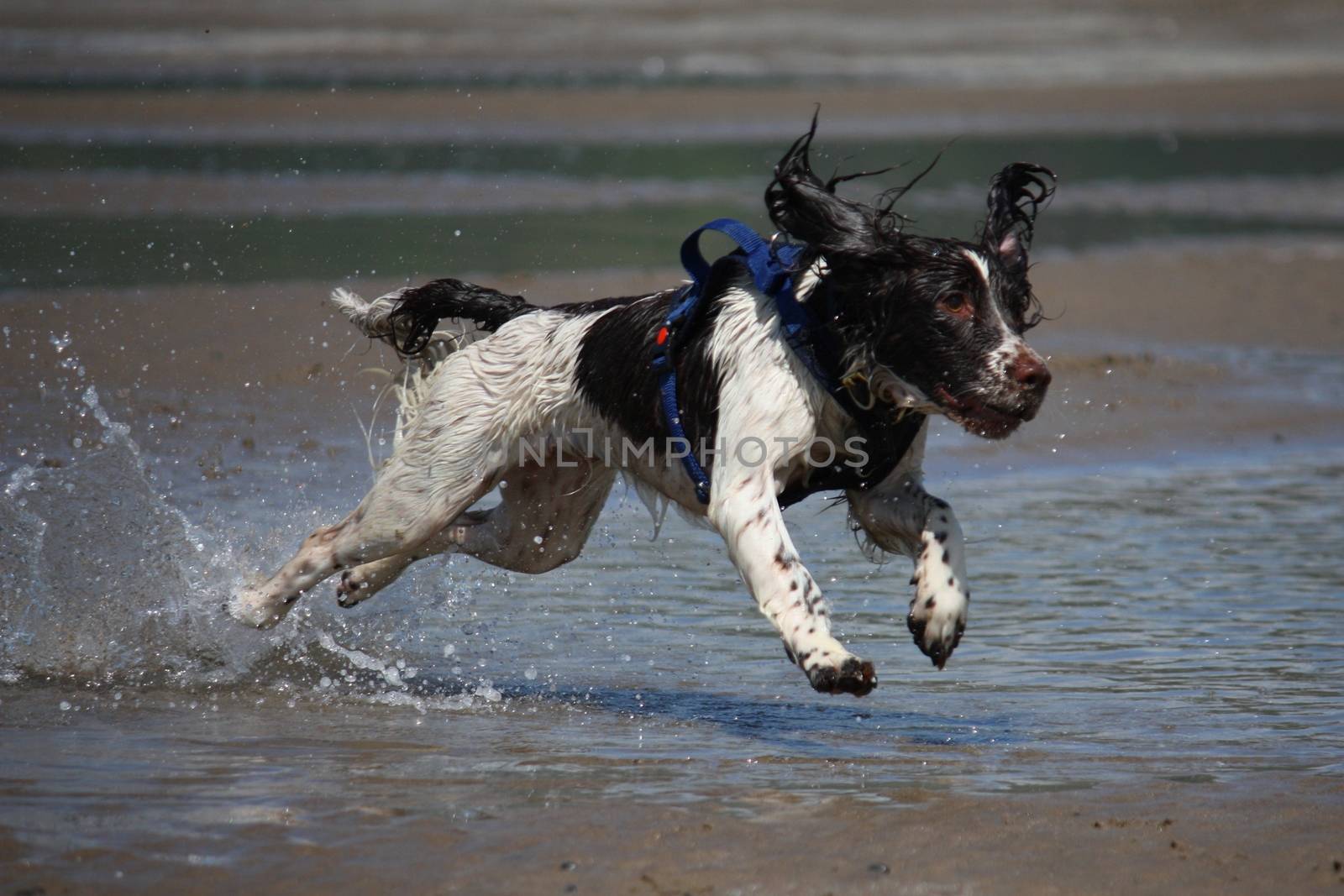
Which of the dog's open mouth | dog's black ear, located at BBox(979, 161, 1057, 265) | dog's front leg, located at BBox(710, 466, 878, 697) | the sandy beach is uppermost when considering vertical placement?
dog's black ear, located at BBox(979, 161, 1057, 265)

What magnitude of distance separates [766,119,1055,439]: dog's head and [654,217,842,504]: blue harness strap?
12cm

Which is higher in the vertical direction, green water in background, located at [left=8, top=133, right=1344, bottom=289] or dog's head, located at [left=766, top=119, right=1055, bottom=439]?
dog's head, located at [left=766, top=119, right=1055, bottom=439]

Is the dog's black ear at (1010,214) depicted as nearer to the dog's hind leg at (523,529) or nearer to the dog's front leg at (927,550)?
the dog's front leg at (927,550)

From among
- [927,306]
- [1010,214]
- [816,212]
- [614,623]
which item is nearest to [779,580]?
[927,306]

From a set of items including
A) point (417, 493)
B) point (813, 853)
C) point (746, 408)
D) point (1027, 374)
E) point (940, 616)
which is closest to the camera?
point (813, 853)

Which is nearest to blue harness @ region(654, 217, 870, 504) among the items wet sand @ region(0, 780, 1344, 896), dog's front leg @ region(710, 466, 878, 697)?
dog's front leg @ region(710, 466, 878, 697)

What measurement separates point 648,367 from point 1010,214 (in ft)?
3.51

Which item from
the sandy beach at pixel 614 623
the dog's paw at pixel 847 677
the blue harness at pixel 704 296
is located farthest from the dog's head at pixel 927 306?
the sandy beach at pixel 614 623

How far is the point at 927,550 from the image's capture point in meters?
4.83

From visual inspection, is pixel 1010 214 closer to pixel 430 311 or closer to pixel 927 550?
pixel 927 550

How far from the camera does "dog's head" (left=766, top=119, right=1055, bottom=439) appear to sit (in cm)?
465

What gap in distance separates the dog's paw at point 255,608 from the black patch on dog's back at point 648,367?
1.22m

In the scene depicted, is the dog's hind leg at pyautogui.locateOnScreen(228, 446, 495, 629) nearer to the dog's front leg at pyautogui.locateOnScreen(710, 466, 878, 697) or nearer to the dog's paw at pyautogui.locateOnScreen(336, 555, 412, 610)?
the dog's paw at pyautogui.locateOnScreen(336, 555, 412, 610)

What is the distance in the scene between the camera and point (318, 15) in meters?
32.7
